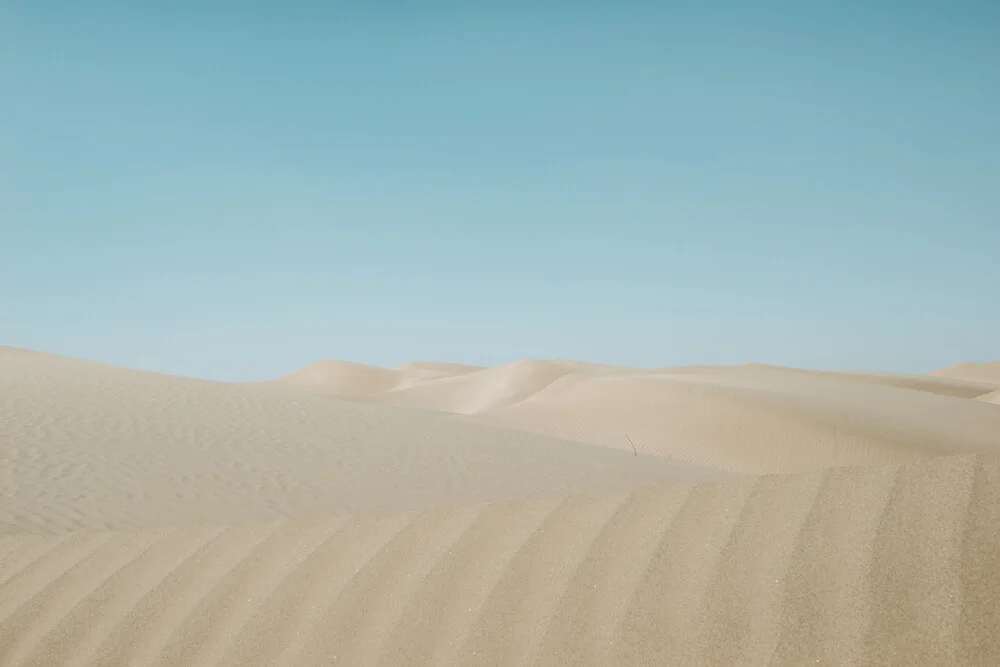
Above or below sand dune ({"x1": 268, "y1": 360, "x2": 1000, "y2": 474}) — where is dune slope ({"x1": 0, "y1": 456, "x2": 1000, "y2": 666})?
above

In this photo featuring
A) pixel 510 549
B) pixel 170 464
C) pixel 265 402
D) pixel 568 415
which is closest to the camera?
pixel 510 549

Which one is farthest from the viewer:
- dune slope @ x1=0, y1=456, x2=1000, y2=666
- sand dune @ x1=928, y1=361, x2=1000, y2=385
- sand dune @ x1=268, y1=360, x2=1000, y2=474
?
sand dune @ x1=928, y1=361, x2=1000, y2=385

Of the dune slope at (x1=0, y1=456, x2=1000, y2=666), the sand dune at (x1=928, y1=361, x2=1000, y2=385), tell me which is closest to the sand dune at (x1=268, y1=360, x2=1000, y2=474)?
the dune slope at (x1=0, y1=456, x2=1000, y2=666)

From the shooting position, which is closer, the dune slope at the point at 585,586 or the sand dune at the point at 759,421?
the dune slope at the point at 585,586

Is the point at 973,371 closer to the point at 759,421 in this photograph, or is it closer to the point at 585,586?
the point at 759,421

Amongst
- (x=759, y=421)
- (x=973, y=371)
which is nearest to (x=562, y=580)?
(x=759, y=421)

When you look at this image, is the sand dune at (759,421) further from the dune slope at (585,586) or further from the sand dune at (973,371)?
the sand dune at (973,371)

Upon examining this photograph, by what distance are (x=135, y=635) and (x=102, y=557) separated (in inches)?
47.4

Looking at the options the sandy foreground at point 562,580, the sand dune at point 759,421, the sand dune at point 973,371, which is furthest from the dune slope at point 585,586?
the sand dune at point 973,371

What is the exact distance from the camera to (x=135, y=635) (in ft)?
12.0

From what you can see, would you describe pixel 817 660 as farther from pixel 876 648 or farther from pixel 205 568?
pixel 205 568

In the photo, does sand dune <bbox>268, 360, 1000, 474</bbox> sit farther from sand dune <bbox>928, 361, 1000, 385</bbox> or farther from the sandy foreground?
sand dune <bbox>928, 361, 1000, 385</bbox>

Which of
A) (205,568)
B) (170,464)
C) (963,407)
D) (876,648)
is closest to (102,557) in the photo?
(205,568)

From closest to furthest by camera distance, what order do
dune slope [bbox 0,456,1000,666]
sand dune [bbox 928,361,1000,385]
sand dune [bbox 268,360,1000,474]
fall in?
dune slope [bbox 0,456,1000,666] → sand dune [bbox 268,360,1000,474] → sand dune [bbox 928,361,1000,385]
